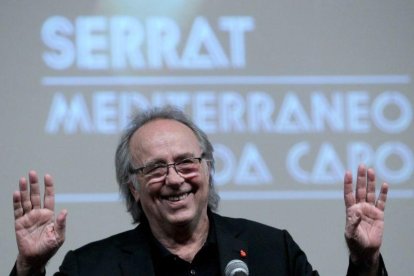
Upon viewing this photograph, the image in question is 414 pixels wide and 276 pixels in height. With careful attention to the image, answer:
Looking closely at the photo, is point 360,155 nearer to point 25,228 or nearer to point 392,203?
point 392,203

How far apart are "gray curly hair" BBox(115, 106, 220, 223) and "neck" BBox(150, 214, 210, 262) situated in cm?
22

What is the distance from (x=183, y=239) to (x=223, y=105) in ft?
4.87

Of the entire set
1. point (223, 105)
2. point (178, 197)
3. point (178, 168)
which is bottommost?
point (178, 197)

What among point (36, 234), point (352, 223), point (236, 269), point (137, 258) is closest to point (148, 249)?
point (137, 258)

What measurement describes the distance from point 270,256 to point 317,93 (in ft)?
5.42

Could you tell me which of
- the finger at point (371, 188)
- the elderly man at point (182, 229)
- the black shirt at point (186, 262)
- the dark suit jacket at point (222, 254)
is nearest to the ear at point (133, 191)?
the elderly man at point (182, 229)

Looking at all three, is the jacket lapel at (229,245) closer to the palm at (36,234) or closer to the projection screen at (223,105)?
the palm at (36,234)

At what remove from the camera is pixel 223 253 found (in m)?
3.68

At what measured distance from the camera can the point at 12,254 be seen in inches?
192

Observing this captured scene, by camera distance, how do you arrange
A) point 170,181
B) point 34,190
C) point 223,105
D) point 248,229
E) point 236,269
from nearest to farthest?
point 236,269, point 34,190, point 170,181, point 248,229, point 223,105

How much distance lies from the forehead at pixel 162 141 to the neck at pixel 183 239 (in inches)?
10.8

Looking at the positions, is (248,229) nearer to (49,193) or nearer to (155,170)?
(155,170)

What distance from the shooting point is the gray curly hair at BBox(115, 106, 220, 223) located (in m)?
3.90

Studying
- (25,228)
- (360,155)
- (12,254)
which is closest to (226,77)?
(360,155)
